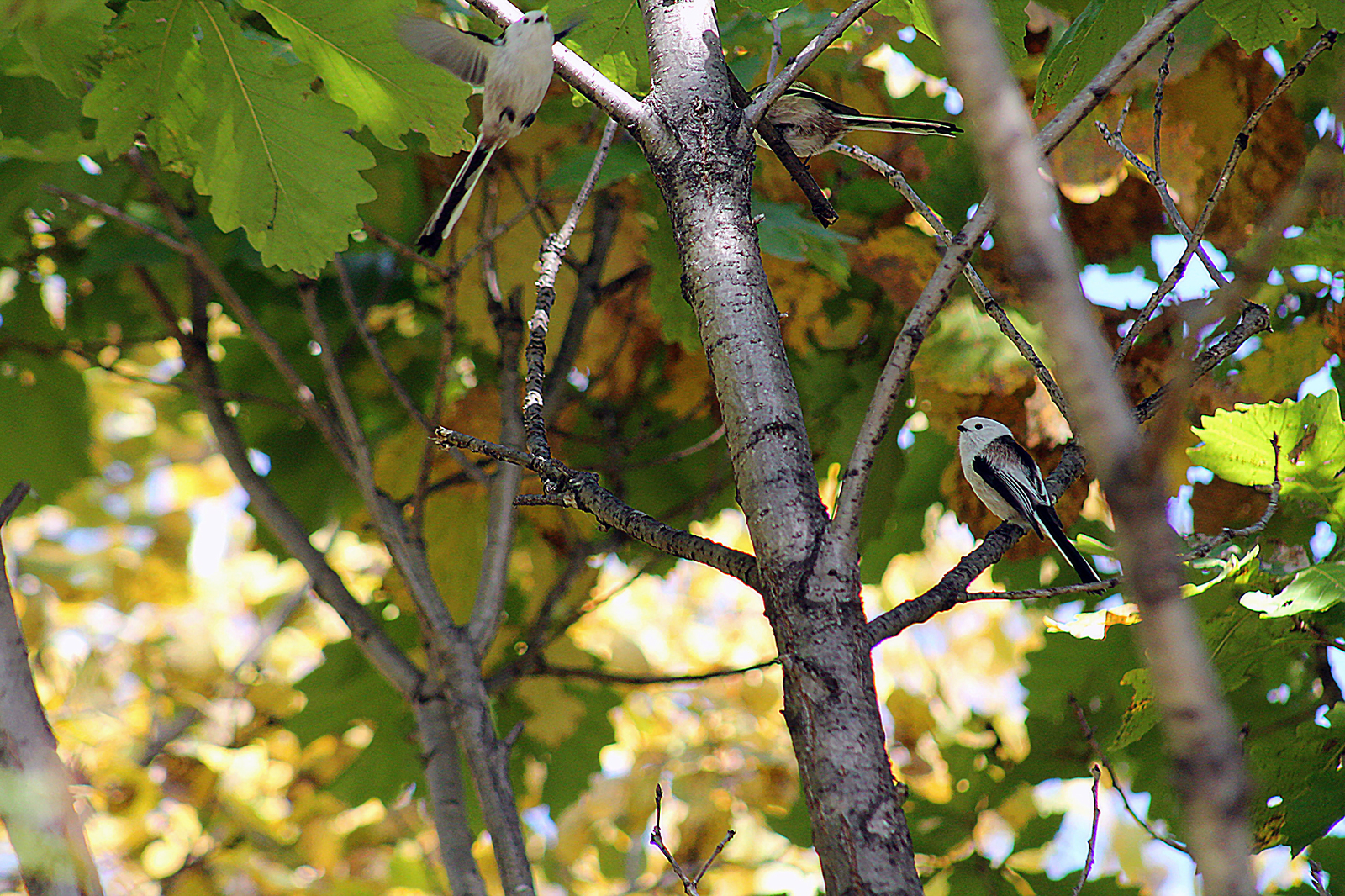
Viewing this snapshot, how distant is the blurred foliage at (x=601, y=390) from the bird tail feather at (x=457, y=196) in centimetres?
9

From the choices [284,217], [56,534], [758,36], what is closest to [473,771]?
[284,217]

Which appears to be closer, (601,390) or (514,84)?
(514,84)

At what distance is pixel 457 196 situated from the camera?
85.4 inches

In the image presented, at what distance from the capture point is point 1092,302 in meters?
2.51

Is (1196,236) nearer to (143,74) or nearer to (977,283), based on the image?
(977,283)

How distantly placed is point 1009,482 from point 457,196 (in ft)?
4.14

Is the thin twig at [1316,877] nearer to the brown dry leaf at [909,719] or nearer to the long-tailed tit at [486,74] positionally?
the brown dry leaf at [909,719]

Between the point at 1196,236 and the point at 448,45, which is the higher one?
the point at 448,45

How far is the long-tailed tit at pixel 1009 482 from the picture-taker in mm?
1816

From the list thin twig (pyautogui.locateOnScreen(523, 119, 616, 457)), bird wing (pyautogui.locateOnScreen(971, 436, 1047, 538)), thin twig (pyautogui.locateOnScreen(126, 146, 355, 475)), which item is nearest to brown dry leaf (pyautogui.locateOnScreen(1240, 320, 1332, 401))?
bird wing (pyautogui.locateOnScreen(971, 436, 1047, 538))

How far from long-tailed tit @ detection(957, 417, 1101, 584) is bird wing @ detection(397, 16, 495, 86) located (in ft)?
4.09

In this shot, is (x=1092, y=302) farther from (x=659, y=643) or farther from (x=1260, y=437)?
(x=659, y=643)

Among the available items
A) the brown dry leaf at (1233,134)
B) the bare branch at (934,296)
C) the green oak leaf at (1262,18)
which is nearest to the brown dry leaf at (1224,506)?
the brown dry leaf at (1233,134)

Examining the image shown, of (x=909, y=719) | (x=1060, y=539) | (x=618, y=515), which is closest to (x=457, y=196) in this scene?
(x=618, y=515)
